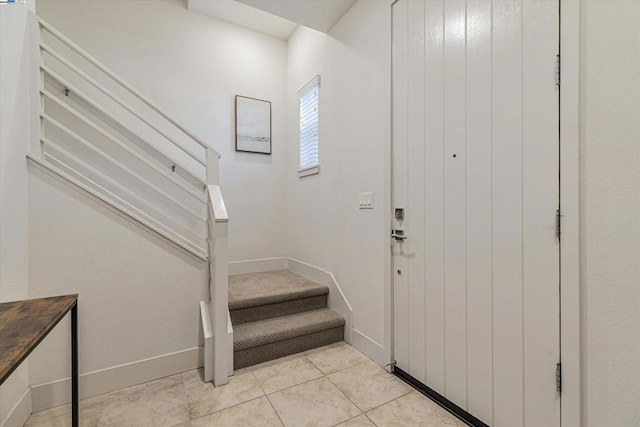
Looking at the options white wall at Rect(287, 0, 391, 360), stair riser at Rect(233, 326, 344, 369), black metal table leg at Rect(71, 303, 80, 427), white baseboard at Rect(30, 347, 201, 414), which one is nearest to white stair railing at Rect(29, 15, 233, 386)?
stair riser at Rect(233, 326, 344, 369)

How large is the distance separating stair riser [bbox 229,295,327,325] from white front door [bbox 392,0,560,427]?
2.88ft

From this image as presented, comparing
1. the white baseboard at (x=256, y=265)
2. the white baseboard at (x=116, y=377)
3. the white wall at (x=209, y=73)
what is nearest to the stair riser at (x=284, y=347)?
the white baseboard at (x=116, y=377)

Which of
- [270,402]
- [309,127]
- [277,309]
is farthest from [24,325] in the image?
[309,127]

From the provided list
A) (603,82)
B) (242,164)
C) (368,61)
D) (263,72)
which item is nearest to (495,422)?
(603,82)

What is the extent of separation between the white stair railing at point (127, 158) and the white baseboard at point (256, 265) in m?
0.46

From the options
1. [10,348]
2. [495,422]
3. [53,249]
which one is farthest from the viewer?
[53,249]

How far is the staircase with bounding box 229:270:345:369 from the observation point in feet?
6.81

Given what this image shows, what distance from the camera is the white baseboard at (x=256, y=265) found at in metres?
3.17

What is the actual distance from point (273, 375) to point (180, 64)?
308 cm

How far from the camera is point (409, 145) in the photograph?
1825 millimetres

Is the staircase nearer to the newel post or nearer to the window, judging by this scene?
the newel post

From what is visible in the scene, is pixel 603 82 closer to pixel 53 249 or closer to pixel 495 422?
pixel 495 422

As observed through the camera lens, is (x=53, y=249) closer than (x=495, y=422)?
No

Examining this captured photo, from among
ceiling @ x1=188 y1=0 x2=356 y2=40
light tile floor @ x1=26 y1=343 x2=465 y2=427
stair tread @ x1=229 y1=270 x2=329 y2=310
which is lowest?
light tile floor @ x1=26 y1=343 x2=465 y2=427
